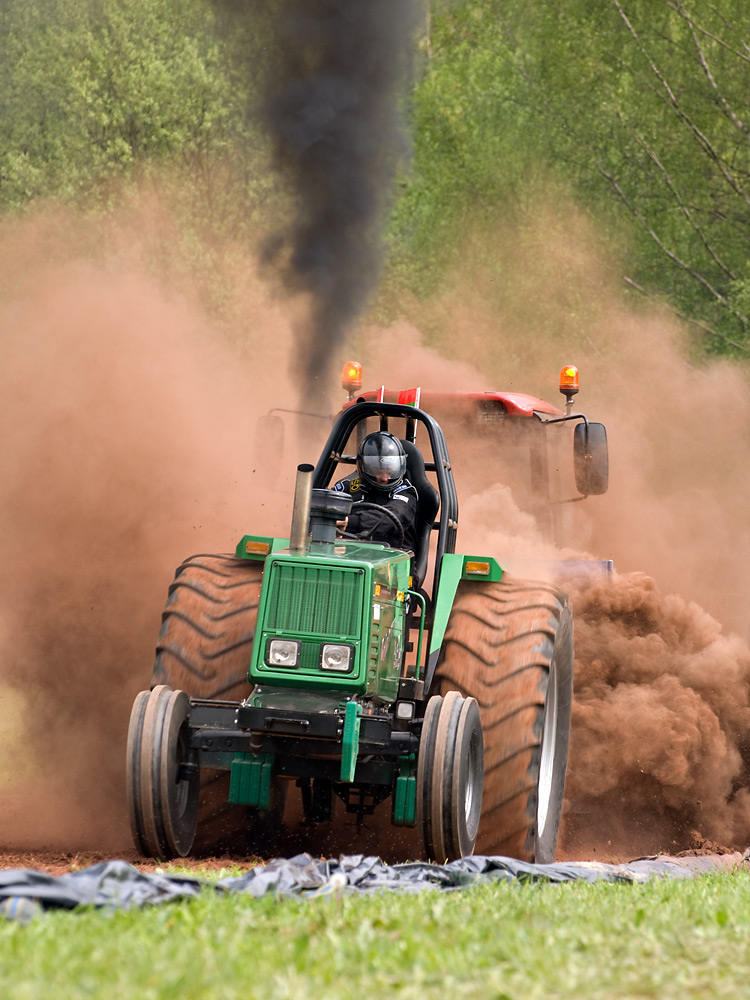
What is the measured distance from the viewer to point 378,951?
173 inches

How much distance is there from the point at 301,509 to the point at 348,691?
1.02 metres

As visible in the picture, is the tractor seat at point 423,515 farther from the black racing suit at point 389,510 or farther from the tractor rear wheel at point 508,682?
the tractor rear wheel at point 508,682

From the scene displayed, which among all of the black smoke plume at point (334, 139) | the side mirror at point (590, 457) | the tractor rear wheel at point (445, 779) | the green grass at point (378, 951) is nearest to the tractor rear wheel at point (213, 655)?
the tractor rear wheel at point (445, 779)

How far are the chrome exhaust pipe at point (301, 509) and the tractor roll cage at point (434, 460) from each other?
3.80 feet

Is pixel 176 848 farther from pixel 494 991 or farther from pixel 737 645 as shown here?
pixel 737 645

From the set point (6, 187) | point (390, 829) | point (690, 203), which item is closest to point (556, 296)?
point (690, 203)

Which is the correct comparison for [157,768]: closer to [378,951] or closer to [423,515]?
[423,515]

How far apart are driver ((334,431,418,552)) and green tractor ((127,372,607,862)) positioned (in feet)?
0.38

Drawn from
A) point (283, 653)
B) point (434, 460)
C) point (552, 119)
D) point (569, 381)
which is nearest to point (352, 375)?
point (569, 381)

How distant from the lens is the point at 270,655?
7.10 metres

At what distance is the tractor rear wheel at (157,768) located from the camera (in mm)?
6820

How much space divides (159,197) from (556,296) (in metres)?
9.37

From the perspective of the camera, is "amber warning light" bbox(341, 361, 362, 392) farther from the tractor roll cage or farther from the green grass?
the green grass

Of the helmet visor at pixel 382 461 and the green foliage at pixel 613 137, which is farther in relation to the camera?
the green foliage at pixel 613 137
